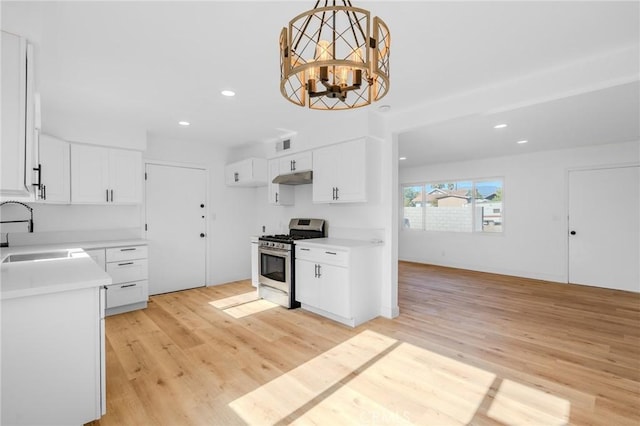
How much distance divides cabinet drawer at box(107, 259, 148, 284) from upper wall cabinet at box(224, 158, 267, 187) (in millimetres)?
1900

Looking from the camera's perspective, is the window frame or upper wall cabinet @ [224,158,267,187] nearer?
upper wall cabinet @ [224,158,267,187]

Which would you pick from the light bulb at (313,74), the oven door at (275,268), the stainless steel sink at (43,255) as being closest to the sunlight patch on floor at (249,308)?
the oven door at (275,268)

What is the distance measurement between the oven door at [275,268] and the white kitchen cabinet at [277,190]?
84cm

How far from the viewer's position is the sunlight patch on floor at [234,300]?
4102 millimetres

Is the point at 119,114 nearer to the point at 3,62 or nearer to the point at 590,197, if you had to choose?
the point at 3,62

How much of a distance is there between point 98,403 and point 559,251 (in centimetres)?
682

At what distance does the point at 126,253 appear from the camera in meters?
3.79

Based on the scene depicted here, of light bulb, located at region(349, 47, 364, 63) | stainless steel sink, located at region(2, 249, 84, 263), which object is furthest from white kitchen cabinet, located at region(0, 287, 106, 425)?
light bulb, located at region(349, 47, 364, 63)

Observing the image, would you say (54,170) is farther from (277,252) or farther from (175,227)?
(277,252)

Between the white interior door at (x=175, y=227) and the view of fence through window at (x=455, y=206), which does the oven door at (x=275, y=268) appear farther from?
the view of fence through window at (x=455, y=206)

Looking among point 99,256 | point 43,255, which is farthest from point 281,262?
point 43,255

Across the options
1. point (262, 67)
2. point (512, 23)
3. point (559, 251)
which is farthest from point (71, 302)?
point (559, 251)

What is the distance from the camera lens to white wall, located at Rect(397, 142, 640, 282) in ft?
17.6

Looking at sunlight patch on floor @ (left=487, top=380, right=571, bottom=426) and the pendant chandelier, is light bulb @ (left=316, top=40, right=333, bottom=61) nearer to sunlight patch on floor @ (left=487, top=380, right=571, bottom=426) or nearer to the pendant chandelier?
the pendant chandelier
